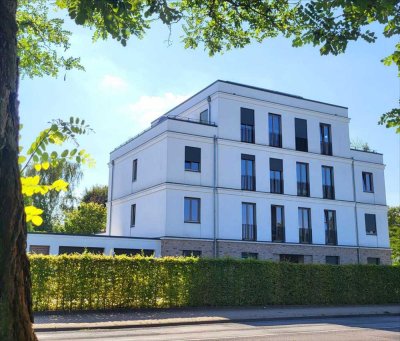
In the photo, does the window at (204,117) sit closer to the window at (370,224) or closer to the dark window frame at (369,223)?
the dark window frame at (369,223)

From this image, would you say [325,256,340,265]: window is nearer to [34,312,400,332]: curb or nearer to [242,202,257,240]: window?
[242,202,257,240]: window

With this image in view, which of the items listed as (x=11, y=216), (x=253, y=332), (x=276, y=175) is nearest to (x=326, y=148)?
(x=276, y=175)

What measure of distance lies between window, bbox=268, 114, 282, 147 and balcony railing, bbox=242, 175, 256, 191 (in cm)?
338

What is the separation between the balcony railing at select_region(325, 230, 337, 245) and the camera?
3544 centimetres

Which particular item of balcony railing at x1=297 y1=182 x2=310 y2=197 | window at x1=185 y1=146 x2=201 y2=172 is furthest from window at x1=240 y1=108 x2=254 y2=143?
balcony railing at x1=297 y1=182 x2=310 y2=197

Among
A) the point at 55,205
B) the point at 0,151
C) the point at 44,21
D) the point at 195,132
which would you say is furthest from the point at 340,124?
the point at 0,151

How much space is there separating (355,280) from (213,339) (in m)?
15.6

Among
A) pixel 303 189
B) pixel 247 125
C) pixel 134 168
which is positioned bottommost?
pixel 303 189

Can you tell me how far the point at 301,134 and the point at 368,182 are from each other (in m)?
7.78

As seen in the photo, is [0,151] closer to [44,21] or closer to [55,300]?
[44,21]

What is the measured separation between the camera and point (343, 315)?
64.1 ft

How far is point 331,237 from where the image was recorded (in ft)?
117

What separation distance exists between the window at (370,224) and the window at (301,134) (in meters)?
7.81

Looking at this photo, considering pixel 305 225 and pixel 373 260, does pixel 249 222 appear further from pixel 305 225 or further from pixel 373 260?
pixel 373 260
